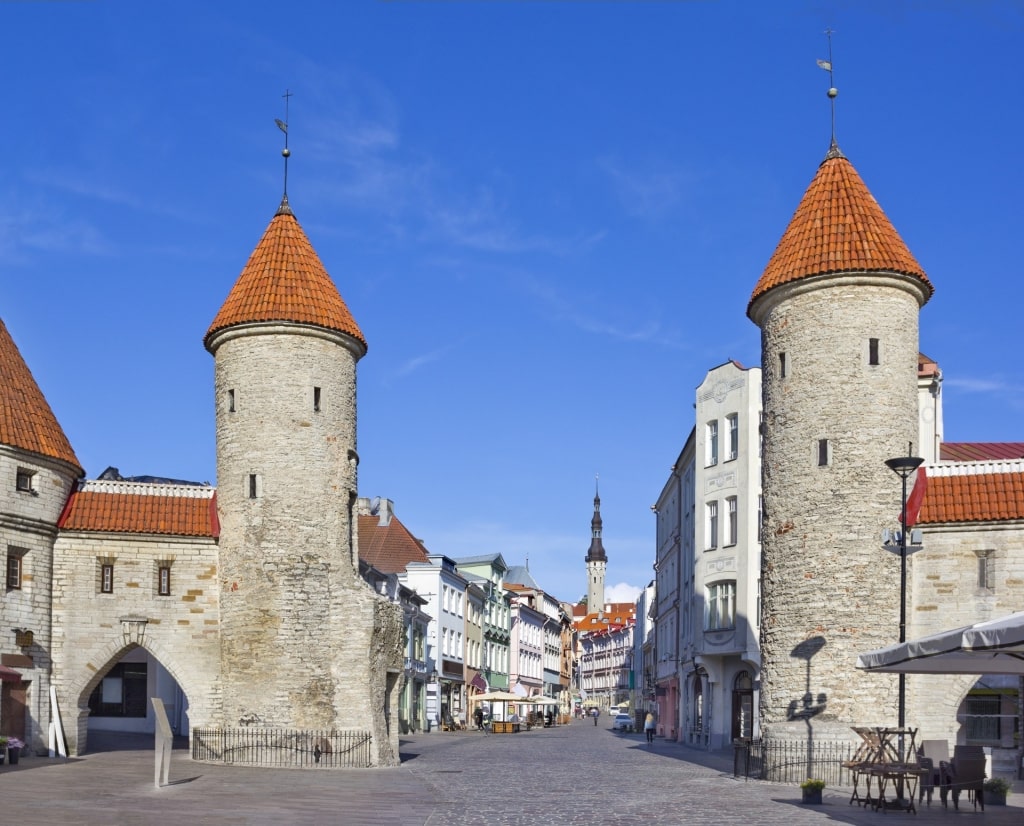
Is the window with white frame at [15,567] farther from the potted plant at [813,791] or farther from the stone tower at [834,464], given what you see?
the potted plant at [813,791]

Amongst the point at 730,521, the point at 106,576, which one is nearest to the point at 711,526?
the point at 730,521

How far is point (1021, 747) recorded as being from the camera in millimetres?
28812

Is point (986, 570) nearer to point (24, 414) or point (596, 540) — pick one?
point (24, 414)

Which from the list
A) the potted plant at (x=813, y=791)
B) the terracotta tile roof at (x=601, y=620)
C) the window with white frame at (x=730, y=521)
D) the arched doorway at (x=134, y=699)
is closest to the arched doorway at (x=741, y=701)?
the window with white frame at (x=730, y=521)

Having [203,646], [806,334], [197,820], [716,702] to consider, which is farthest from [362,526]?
[197,820]

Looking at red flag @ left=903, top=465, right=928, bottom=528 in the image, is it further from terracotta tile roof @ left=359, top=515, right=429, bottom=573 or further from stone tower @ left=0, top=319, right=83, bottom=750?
terracotta tile roof @ left=359, top=515, right=429, bottom=573

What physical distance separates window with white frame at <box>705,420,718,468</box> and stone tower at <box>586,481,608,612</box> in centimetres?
14724

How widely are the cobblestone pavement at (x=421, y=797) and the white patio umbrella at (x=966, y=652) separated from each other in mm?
2230

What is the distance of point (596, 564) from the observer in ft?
638

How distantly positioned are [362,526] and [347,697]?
3900 cm

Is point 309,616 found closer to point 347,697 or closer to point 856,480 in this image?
point 347,697

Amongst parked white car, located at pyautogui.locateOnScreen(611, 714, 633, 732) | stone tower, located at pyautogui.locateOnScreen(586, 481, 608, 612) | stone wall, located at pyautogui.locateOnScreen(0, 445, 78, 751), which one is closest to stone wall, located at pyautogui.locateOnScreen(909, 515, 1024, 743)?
stone wall, located at pyautogui.locateOnScreen(0, 445, 78, 751)

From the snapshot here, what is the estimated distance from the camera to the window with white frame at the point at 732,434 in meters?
44.7

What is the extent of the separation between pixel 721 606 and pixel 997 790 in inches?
912
